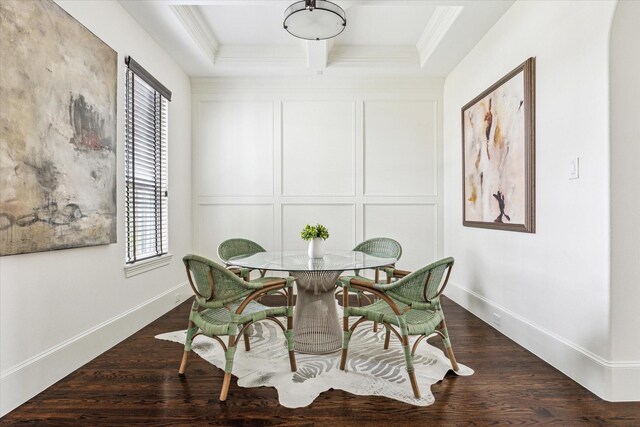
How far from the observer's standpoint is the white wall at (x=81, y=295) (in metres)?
2.00

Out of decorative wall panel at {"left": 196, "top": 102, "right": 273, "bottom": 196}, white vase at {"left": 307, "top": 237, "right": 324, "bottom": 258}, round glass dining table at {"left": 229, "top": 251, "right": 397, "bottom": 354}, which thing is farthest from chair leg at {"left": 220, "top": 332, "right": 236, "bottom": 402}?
decorative wall panel at {"left": 196, "top": 102, "right": 273, "bottom": 196}

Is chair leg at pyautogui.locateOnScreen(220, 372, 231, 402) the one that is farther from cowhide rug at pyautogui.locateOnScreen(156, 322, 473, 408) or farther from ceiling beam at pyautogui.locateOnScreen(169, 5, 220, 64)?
ceiling beam at pyautogui.locateOnScreen(169, 5, 220, 64)

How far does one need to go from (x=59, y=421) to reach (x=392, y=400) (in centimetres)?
184

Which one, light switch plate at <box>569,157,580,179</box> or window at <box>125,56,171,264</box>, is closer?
light switch plate at <box>569,157,580,179</box>

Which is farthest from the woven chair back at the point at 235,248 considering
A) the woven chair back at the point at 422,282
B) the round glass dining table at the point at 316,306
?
the woven chair back at the point at 422,282

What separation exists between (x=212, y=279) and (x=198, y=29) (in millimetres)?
2851

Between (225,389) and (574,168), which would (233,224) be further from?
(574,168)

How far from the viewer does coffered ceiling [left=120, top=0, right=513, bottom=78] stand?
312 cm

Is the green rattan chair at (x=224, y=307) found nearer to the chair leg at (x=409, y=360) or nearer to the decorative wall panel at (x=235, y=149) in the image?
the chair leg at (x=409, y=360)

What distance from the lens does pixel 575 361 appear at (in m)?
2.29

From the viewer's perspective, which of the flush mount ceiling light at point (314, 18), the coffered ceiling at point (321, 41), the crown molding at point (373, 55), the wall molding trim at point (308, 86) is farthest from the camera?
the wall molding trim at point (308, 86)

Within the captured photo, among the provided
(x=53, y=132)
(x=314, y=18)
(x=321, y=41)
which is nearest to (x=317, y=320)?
(x=53, y=132)

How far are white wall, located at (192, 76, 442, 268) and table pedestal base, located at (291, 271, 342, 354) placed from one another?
Result: 6.48 feet

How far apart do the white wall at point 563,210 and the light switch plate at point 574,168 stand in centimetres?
3
